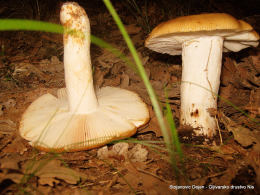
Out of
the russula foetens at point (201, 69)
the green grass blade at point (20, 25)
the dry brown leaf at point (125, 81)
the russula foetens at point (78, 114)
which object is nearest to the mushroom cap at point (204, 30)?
the russula foetens at point (201, 69)

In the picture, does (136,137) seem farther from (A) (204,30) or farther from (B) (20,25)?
(B) (20,25)

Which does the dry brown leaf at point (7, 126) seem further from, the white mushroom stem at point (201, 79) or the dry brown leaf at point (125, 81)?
the white mushroom stem at point (201, 79)

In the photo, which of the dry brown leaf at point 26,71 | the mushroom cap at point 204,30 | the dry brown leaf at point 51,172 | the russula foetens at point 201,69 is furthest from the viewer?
the dry brown leaf at point 26,71

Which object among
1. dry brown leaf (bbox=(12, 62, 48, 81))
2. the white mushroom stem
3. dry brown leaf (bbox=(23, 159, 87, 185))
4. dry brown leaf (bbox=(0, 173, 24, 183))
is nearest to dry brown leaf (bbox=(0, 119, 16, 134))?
dry brown leaf (bbox=(23, 159, 87, 185))

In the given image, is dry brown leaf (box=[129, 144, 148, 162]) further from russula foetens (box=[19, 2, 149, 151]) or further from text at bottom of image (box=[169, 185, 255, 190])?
text at bottom of image (box=[169, 185, 255, 190])

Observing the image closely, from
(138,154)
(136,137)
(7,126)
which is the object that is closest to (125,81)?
(136,137)
